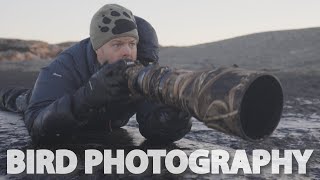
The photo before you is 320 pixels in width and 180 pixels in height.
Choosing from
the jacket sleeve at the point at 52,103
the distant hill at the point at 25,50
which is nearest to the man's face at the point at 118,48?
the jacket sleeve at the point at 52,103

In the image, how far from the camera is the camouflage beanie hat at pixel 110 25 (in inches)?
113

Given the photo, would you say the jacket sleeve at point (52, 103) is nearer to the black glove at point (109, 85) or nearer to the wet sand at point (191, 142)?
the wet sand at point (191, 142)

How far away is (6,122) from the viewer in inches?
170

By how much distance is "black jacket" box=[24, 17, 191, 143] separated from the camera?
2686 mm

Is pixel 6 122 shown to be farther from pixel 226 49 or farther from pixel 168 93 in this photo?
pixel 226 49

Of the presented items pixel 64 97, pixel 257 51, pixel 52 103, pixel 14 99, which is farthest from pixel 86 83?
pixel 257 51

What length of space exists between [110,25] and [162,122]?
27.6 inches

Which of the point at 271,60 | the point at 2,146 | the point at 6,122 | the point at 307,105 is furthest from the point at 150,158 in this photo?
the point at 271,60

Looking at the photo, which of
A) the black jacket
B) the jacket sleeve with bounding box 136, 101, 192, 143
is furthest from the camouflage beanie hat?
the jacket sleeve with bounding box 136, 101, 192, 143

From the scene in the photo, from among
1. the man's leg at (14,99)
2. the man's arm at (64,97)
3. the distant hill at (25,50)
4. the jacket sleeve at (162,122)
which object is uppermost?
the man's arm at (64,97)

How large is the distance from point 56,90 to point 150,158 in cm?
75

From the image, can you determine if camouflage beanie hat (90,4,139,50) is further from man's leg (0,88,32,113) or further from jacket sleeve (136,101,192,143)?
man's leg (0,88,32,113)

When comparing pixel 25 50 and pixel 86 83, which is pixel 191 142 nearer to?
pixel 86 83

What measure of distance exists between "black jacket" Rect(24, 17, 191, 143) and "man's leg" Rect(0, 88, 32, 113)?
1795 millimetres
